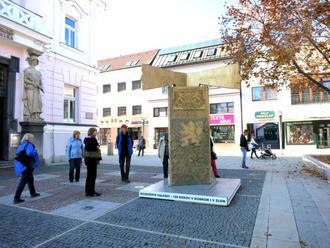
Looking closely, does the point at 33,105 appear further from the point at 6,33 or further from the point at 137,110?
the point at 137,110

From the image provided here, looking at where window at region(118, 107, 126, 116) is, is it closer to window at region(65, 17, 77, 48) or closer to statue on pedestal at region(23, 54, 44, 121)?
window at region(65, 17, 77, 48)

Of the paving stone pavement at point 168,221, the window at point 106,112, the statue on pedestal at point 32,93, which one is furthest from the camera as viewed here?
the window at point 106,112

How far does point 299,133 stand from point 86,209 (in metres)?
27.8

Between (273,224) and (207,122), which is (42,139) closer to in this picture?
(207,122)

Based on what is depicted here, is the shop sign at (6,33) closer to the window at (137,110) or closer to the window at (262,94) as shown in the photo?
the window at (137,110)

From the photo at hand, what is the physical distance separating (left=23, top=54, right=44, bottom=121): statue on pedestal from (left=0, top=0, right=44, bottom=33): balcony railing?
1.61 m

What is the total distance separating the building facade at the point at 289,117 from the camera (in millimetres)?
27141

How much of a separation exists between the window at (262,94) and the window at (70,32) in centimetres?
2049

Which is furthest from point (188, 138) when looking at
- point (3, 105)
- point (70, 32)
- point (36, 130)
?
point (70, 32)

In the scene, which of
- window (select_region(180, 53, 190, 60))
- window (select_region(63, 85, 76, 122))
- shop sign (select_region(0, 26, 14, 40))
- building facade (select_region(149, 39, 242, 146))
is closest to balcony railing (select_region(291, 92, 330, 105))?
building facade (select_region(149, 39, 242, 146))

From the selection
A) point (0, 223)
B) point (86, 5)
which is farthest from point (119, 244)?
point (86, 5)

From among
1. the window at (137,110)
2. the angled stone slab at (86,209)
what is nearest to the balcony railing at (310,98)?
the window at (137,110)

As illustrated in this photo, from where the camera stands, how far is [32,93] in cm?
1284

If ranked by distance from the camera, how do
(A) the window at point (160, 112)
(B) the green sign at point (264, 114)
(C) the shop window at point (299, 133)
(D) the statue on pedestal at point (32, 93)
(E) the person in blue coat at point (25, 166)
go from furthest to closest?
(A) the window at point (160, 112) < (B) the green sign at point (264, 114) < (C) the shop window at point (299, 133) < (D) the statue on pedestal at point (32, 93) < (E) the person in blue coat at point (25, 166)
